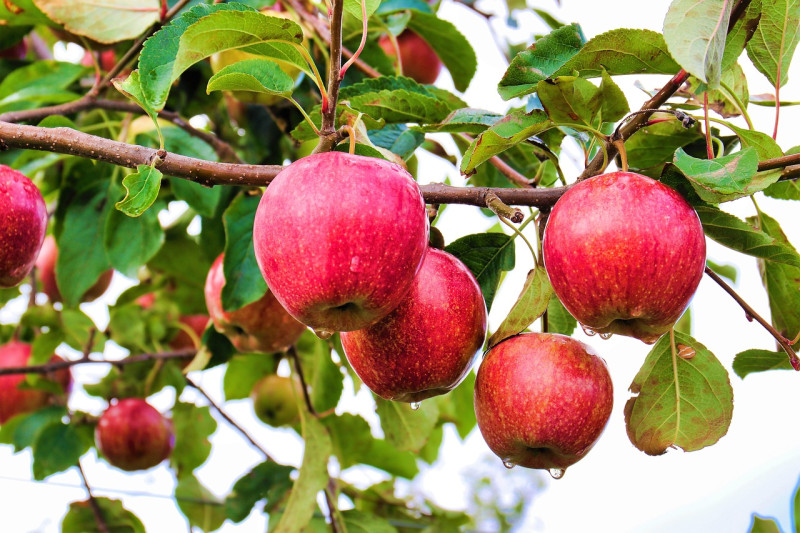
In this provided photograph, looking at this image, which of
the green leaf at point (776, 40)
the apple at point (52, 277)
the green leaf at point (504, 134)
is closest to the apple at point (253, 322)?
the green leaf at point (504, 134)

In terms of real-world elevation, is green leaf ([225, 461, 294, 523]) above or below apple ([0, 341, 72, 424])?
above

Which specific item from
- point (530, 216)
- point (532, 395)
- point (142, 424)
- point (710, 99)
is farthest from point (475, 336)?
point (142, 424)

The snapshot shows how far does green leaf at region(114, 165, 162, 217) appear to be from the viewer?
828 millimetres

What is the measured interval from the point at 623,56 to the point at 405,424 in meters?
0.90

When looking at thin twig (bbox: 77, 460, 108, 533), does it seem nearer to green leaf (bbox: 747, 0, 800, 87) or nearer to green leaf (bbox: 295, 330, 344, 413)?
green leaf (bbox: 295, 330, 344, 413)

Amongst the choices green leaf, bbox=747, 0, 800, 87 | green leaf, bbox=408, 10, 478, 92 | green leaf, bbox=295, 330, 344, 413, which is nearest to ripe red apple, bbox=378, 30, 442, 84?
green leaf, bbox=408, 10, 478, 92

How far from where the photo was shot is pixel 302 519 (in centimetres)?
138

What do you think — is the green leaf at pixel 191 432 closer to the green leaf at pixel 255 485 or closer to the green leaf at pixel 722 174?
the green leaf at pixel 255 485

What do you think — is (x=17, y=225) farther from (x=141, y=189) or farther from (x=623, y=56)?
(x=623, y=56)

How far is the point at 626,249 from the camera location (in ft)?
2.63

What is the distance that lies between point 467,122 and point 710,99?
0.39 m

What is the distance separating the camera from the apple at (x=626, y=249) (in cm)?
80

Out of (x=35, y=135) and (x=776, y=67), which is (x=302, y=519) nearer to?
(x=35, y=135)

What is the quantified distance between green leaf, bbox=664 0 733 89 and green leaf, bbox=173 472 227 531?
63.9 inches
